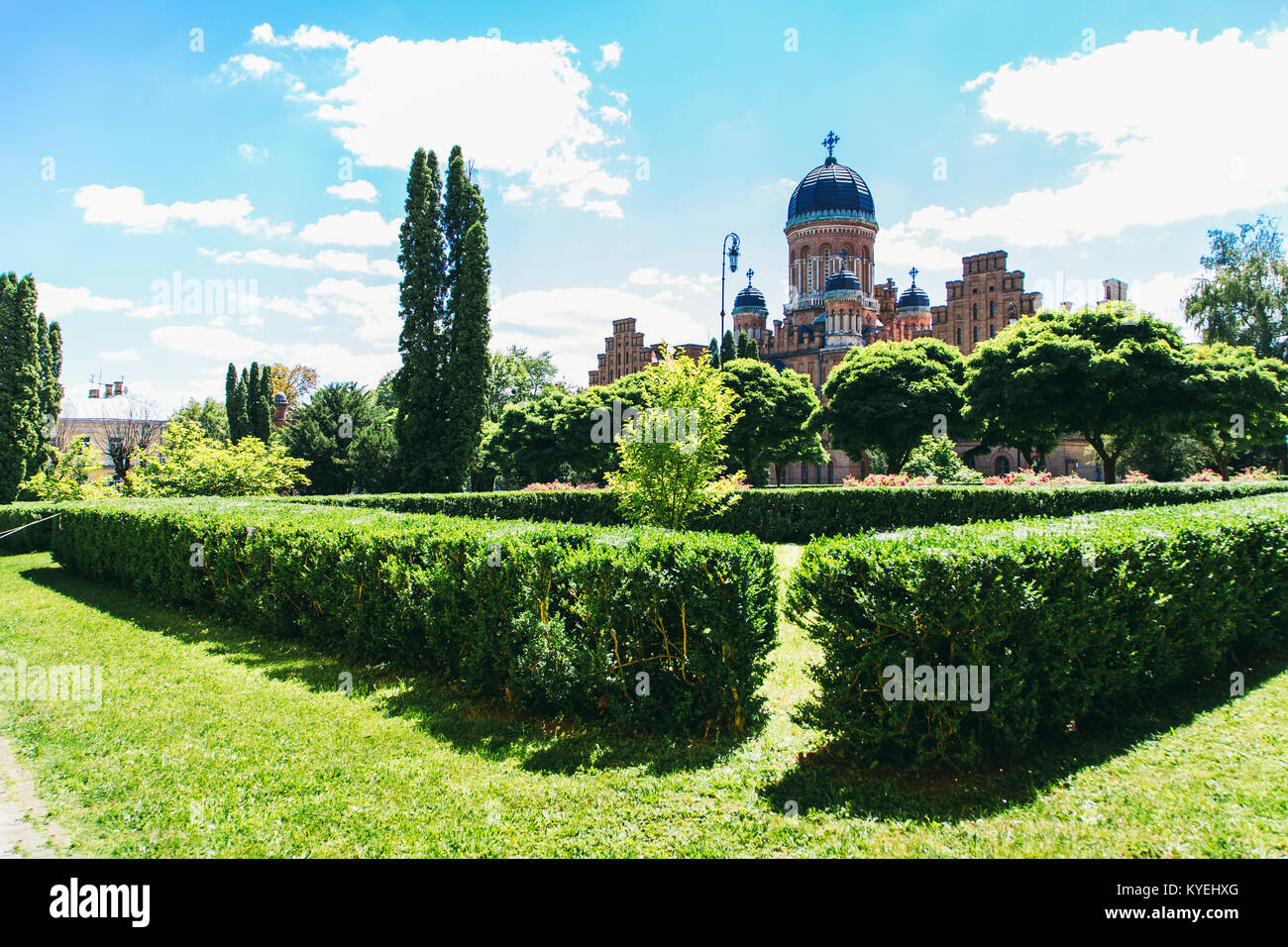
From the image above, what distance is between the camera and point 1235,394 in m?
26.1

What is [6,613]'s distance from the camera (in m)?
12.1

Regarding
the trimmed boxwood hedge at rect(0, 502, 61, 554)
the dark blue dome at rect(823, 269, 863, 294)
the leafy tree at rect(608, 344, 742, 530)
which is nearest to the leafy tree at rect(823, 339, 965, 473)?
the leafy tree at rect(608, 344, 742, 530)

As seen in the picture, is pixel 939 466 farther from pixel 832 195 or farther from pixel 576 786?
pixel 832 195

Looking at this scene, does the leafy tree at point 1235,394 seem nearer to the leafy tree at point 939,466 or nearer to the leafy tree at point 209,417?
the leafy tree at point 939,466

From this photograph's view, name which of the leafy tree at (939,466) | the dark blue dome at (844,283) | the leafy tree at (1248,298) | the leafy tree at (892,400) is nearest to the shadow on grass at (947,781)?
the leafy tree at (939,466)

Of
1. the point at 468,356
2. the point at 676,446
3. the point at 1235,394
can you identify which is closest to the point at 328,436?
the point at 468,356

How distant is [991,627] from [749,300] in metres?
75.1

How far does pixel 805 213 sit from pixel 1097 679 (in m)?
74.9

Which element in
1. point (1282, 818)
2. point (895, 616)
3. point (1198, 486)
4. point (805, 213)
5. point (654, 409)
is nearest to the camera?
point (1282, 818)

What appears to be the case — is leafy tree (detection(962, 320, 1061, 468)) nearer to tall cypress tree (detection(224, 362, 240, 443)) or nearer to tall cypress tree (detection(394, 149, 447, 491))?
tall cypress tree (detection(394, 149, 447, 491))

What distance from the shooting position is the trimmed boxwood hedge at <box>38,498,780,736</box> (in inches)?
231

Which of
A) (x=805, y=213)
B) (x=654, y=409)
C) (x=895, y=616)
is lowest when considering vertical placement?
(x=895, y=616)
